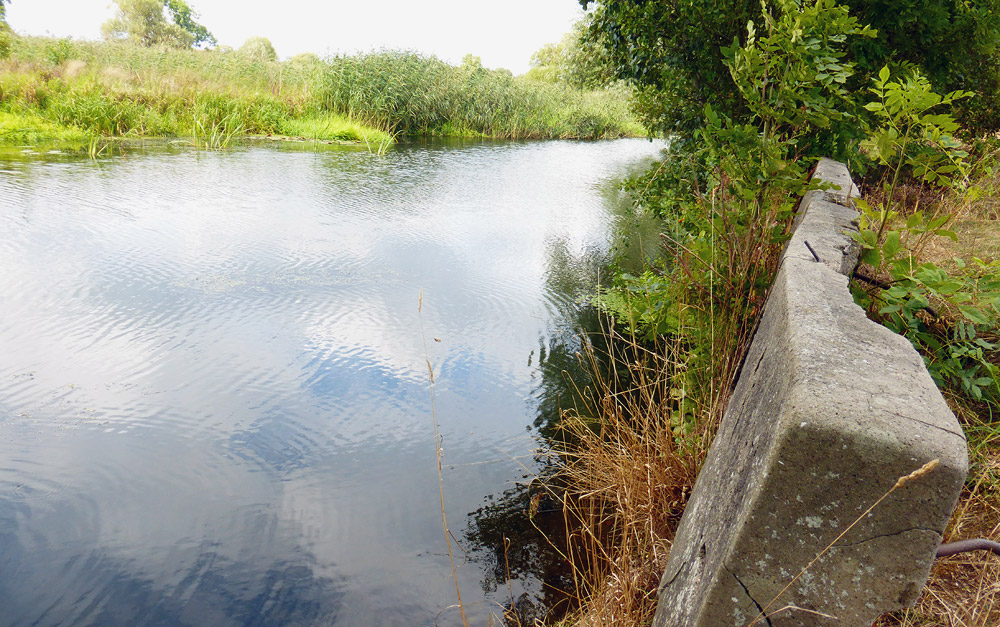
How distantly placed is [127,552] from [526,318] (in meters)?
3.47

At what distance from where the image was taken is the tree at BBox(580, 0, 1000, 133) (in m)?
4.14

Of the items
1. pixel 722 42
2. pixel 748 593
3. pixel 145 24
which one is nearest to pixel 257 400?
pixel 748 593

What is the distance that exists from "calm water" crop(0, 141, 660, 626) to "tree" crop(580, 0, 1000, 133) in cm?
212

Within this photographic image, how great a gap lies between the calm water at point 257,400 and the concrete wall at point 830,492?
1.64 meters

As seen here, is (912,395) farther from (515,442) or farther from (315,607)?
(515,442)

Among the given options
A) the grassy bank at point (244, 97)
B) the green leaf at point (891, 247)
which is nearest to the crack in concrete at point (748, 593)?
the green leaf at point (891, 247)

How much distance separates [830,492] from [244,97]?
58.7 feet

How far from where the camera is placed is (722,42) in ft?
15.3

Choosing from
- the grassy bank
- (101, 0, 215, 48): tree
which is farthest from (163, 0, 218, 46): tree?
the grassy bank

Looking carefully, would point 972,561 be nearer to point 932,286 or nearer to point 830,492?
point 932,286

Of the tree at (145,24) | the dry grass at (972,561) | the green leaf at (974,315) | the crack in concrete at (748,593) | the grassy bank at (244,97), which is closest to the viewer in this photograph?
the crack in concrete at (748,593)

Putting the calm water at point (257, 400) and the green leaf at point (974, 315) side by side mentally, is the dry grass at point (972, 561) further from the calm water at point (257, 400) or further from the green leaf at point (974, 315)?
the calm water at point (257, 400)

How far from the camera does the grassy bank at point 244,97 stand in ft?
43.9

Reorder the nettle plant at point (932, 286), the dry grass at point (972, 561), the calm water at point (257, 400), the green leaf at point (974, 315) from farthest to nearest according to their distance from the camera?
the calm water at point (257, 400) → the nettle plant at point (932, 286) → the green leaf at point (974, 315) → the dry grass at point (972, 561)
